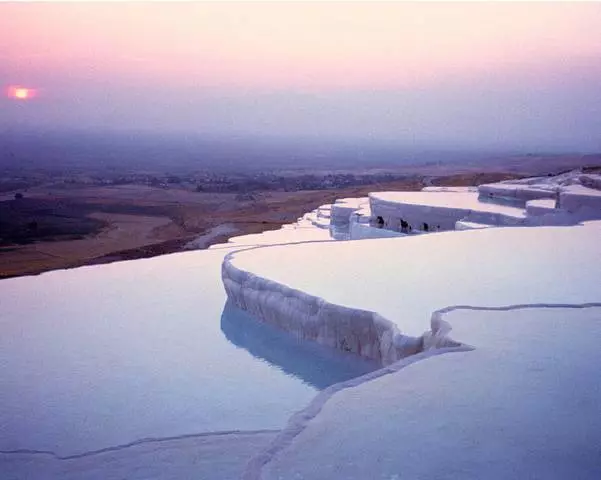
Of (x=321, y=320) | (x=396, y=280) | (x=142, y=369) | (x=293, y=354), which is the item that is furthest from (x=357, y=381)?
(x=396, y=280)

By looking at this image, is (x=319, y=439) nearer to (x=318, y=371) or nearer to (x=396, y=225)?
(x=318, y=371)

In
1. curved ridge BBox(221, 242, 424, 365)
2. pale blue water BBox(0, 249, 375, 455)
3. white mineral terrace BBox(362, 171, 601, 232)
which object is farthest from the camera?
white mineral terrace BBox(362, 171, 601, 232)

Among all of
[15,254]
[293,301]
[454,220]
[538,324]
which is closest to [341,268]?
[293,301]

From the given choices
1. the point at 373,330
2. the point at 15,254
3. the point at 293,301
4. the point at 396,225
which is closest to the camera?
the point at 373,330

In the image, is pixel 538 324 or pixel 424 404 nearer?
pixel 424 404

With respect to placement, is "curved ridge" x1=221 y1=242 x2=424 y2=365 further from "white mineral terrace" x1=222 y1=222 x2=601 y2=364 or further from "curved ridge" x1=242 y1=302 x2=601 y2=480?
"curved ridge" x1=242 y1=302 x2=601 y2=480

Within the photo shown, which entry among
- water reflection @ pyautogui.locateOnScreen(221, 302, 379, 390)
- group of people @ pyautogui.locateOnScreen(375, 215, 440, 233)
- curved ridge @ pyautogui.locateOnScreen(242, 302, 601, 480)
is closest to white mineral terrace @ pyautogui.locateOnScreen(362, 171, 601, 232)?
group of people @ pyautogui.locateOnScreen(375, 215, 440, 233)

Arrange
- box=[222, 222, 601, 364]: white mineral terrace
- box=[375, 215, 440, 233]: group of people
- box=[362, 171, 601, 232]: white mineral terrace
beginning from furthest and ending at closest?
1. box=[375, 215, 440, 233]: group of people
2. box=[362, 171, 601, 232]: white mineral terrace
3. box=[222, 222, 601, 364]: white mineral terrace

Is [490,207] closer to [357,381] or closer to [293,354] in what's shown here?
[293,354]
